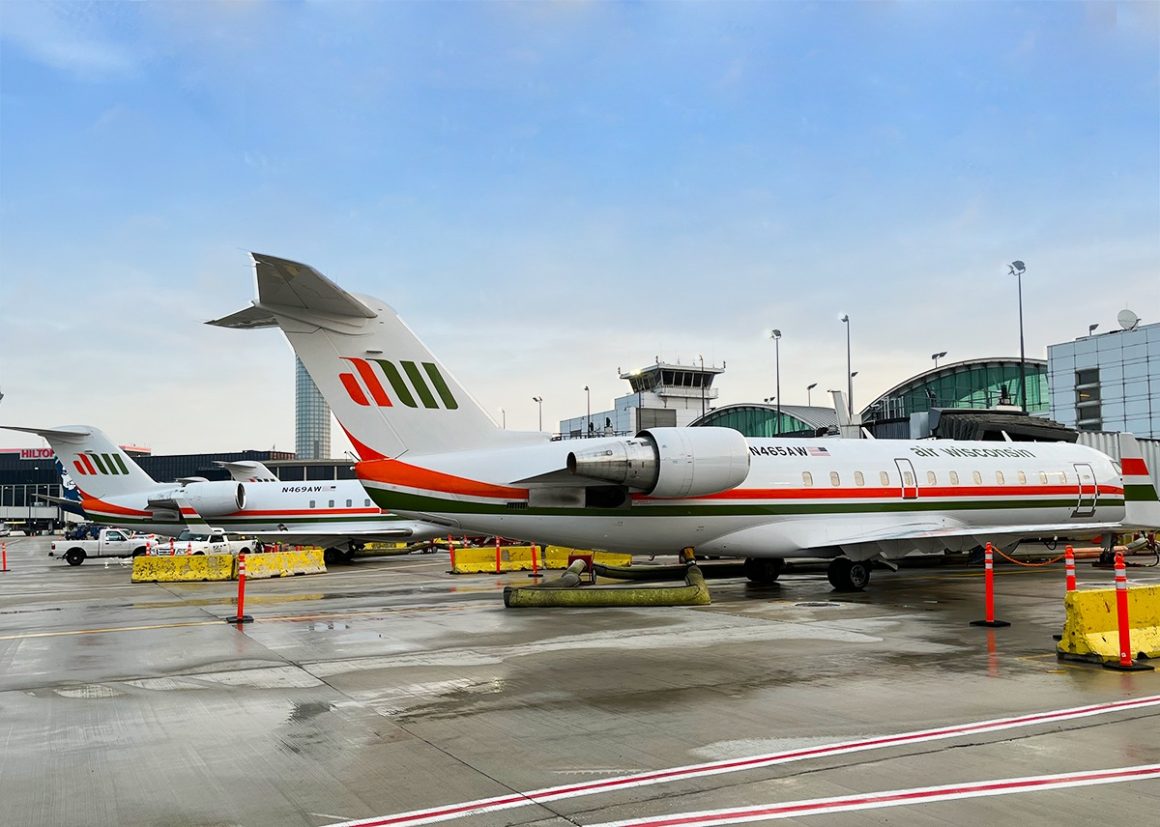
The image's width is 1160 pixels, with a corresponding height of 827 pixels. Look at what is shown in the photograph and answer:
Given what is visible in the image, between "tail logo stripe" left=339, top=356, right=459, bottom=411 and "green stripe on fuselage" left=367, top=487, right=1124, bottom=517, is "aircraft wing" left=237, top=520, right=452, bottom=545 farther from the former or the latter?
"tail logo stripe" left=339, top=356, right=459, bottom=411

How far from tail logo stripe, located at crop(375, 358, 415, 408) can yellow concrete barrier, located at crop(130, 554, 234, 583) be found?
1311cm

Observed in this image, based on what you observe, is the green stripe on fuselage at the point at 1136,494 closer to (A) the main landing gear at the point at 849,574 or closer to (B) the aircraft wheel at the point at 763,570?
(A) the main landing gear at the point at 849,574

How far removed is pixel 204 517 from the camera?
31891mm

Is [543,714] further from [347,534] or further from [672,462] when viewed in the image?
[347,534]

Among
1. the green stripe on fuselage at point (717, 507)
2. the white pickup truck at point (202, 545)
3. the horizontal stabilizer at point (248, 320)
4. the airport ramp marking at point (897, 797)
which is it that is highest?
the horizontal stabilizer at point (248, 320)

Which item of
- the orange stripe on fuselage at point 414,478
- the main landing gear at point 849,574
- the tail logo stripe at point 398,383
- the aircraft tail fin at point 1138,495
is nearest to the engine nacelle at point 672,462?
the orange stripe on fuselage at point 414,478

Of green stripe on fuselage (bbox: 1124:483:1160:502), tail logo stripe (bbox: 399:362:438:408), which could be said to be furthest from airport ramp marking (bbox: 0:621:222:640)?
green stripe on fuselage (bbox: 1124:483:1160:502)

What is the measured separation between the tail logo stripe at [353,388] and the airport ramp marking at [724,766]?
33.7 feet

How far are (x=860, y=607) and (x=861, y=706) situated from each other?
779cm

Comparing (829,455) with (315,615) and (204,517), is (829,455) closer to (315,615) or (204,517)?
(315,615)

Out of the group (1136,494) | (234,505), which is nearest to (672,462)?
(1136,494)

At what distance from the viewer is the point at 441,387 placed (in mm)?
15406

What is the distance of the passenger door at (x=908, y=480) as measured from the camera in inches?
751

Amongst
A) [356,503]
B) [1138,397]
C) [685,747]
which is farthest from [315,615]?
[1138,397]
